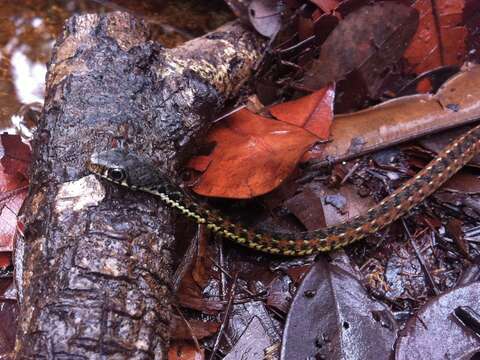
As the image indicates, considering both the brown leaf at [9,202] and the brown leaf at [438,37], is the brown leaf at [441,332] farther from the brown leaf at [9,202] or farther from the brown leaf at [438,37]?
the brown leaf at [9,202]

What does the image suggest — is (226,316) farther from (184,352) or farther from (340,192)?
(340,192)

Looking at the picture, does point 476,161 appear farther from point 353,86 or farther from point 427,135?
point 353,86

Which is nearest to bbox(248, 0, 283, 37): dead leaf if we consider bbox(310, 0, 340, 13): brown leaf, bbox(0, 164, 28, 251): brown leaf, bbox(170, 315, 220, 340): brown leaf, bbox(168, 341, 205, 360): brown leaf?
bbox(310, 0, 340, 13): brown leaf

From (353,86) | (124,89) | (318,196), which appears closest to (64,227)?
(124,89)

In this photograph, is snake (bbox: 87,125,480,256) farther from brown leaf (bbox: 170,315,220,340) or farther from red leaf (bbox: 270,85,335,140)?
red leaf (bbox: 270,85,335,140)

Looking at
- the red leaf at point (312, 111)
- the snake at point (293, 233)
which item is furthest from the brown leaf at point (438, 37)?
the red leaf at point (312, 111)

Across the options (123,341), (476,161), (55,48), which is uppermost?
(55,48)

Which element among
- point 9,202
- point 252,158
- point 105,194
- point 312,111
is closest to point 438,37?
point 312,111

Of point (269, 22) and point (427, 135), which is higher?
point (269, 22)
